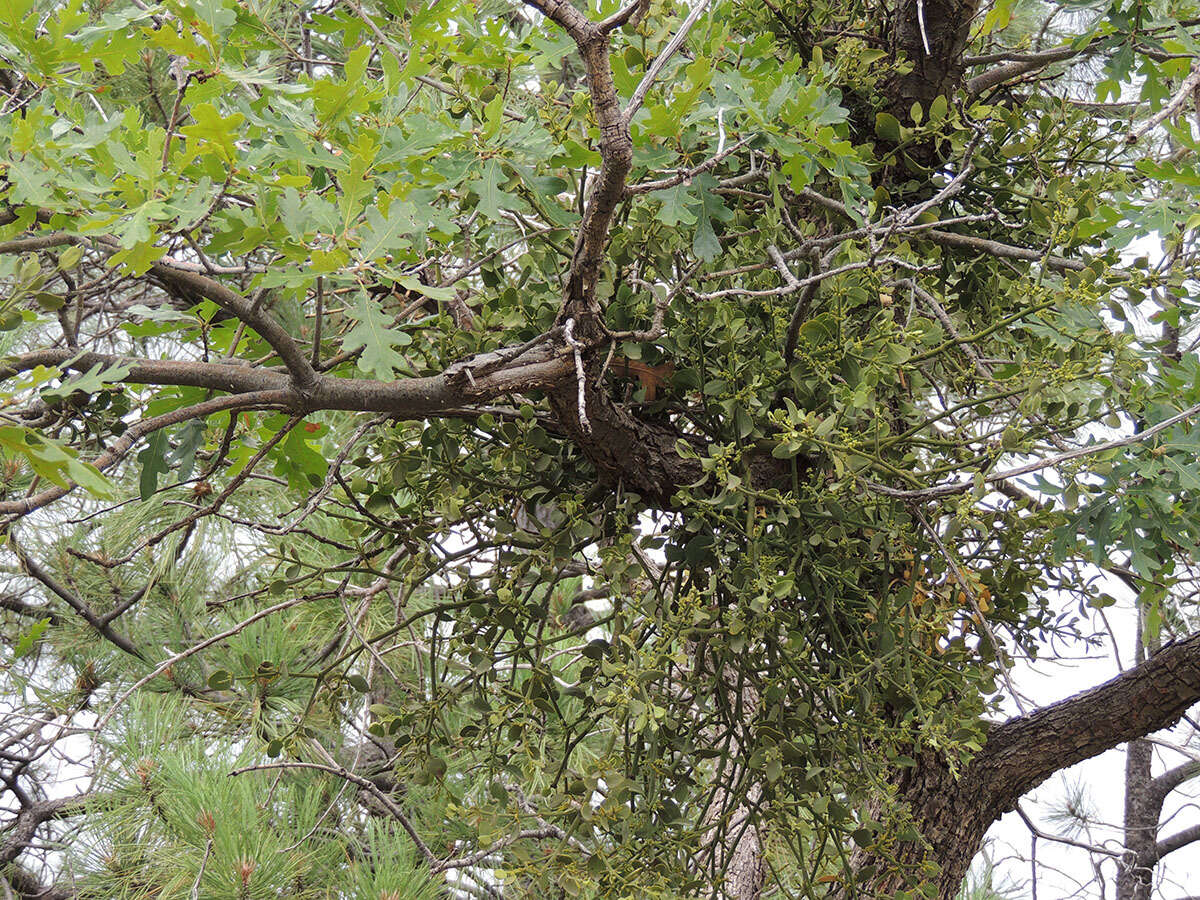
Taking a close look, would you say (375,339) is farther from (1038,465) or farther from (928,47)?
(928,47)

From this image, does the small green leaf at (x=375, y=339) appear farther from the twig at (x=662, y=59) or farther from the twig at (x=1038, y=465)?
the twig at (x=1038, y=465)

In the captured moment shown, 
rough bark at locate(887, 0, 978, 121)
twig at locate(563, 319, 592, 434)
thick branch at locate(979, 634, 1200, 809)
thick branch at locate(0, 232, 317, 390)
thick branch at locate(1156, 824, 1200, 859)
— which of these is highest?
rough bark at locate(887, 0, 978, 121)

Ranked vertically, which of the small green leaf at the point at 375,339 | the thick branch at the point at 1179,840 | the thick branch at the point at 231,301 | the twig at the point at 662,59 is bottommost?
the small green leaf at the point at 375,339

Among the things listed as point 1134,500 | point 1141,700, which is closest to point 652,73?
point 1134,500

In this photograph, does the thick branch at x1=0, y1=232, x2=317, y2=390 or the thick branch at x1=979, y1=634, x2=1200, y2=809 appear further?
the thick branch at x1=979, y1=634, x2=1200, y2=809

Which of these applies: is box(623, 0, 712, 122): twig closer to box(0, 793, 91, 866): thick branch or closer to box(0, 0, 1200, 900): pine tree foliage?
box(0, 0, 1200, 900): pine tree foliage

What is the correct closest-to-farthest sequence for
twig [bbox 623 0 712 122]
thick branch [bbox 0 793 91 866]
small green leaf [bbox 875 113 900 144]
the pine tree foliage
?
twig [bbox 623 0 712 122], the pine tree foliage, small green leaf [bbox 875 113 900 144], thick branch [bbox 0 793 91 866]

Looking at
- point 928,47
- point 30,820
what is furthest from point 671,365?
point 30,820

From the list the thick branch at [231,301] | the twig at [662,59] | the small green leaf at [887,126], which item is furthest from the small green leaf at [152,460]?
the small green leaf at [887,126]

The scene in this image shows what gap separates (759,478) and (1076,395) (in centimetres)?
25

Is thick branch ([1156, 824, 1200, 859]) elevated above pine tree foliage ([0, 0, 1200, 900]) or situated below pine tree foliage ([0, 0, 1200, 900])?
above

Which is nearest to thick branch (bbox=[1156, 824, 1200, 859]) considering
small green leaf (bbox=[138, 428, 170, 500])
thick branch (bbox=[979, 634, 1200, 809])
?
thick branch (bbox=[979, 634, 1200, 809])

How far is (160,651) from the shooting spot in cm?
205

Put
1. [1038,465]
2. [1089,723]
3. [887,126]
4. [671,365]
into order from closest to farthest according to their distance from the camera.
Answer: [1038,465], [671,365], [887,126], [1089,723]
